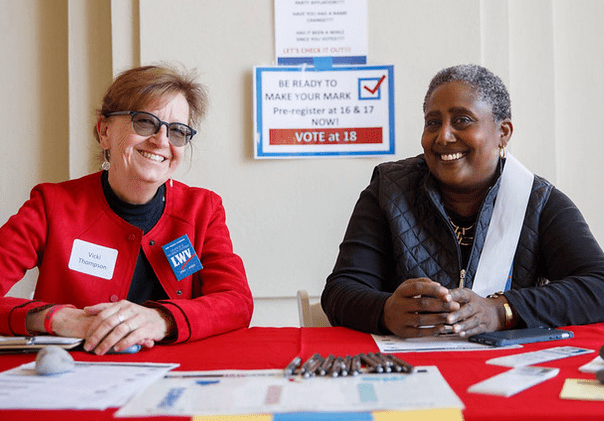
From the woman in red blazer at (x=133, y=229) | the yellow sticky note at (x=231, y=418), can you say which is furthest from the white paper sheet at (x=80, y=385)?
the woman in red blazer at (x=133, y=229)

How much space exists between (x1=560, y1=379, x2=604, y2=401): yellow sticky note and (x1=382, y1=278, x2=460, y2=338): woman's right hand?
20.6 inches

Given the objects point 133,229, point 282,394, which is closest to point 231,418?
point 282,394

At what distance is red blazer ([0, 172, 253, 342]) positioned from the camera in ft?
6.11

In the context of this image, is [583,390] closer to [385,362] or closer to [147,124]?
[385,362]

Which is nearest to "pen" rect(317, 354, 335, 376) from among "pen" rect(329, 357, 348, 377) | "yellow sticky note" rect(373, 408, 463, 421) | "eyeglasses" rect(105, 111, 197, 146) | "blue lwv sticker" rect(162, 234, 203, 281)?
"pen" rect(329, 357, 348, 377)

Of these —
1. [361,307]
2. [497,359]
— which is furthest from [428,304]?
[497,359]

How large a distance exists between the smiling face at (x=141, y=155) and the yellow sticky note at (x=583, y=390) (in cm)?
146

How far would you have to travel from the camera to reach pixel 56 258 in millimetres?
1907

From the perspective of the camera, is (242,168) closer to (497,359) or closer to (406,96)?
(406,96)

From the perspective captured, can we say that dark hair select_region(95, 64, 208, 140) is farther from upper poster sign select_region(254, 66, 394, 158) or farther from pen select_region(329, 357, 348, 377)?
pen select_region(329, 357, 348, 377)

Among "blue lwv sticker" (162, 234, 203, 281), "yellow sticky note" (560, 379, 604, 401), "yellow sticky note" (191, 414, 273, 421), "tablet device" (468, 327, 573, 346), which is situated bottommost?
"tablet device" (468, 327, 573, 346)

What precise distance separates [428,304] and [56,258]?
3.96 feet

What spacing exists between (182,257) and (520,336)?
1096 mm

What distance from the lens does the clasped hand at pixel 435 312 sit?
1546 millimetres
